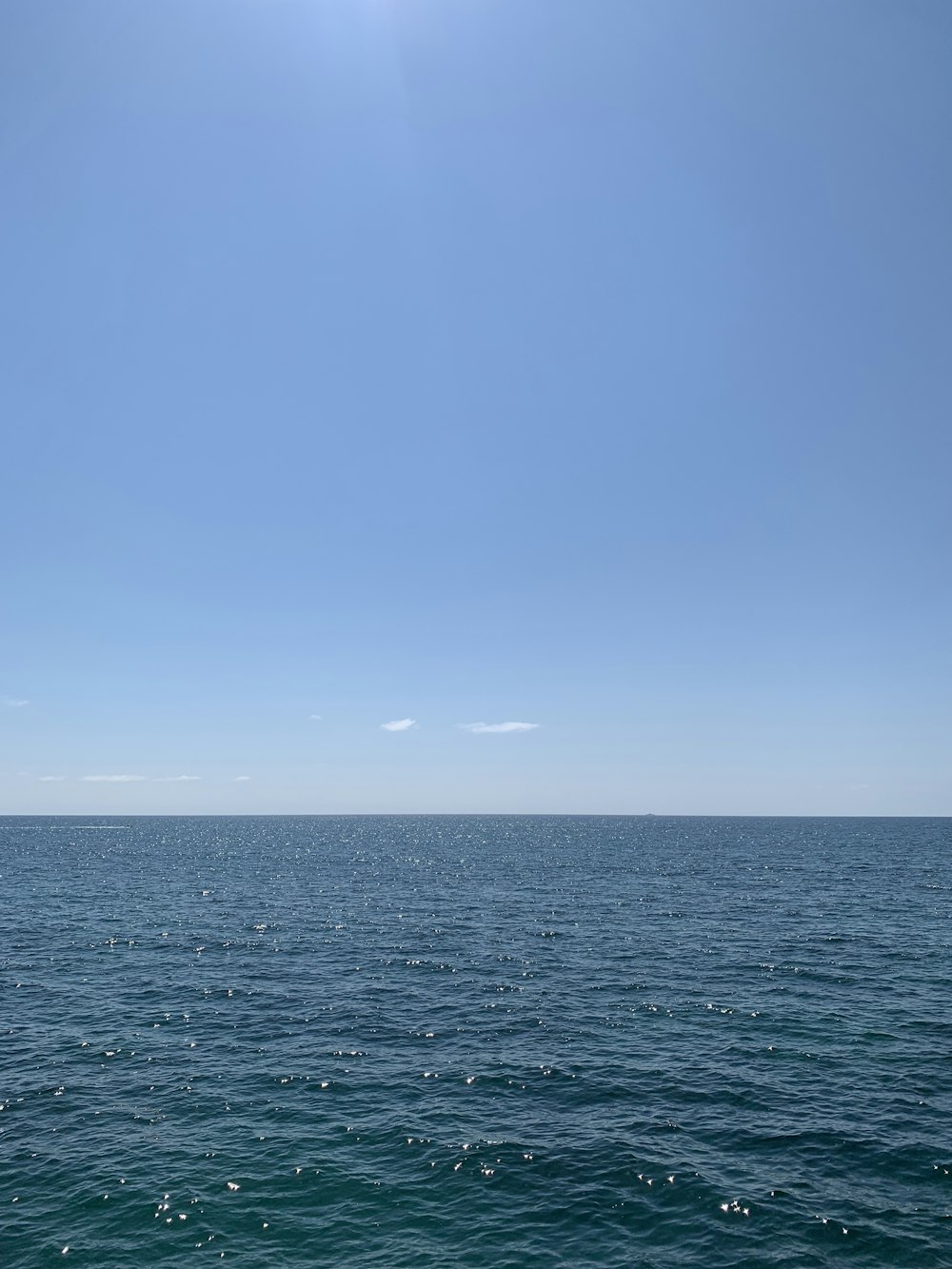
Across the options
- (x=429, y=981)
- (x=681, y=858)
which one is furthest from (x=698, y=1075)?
(x=681, y=858)

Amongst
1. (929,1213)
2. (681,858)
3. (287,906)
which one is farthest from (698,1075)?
(681,858)

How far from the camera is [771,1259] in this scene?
21453 mm

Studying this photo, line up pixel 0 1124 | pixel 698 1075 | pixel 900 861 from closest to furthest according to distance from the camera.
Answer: pixel 0 1124 < pixel 698 1075 < pixel 900 861

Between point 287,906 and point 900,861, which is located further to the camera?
point 900,861

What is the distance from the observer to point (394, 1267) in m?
21.3

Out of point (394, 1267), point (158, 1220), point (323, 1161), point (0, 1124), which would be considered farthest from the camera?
point (0, 1124)

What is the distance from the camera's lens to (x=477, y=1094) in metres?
32.8

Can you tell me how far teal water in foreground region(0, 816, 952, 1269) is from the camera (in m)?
23.0

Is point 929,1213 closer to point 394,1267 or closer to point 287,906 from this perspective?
point 394,1267

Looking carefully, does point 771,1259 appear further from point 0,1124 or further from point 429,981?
point 429,981

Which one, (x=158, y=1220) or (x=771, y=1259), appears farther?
(x=158, y=1220)

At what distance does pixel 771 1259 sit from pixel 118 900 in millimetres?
87823

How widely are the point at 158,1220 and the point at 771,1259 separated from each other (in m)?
19.1

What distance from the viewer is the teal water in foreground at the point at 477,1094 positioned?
906 inches
